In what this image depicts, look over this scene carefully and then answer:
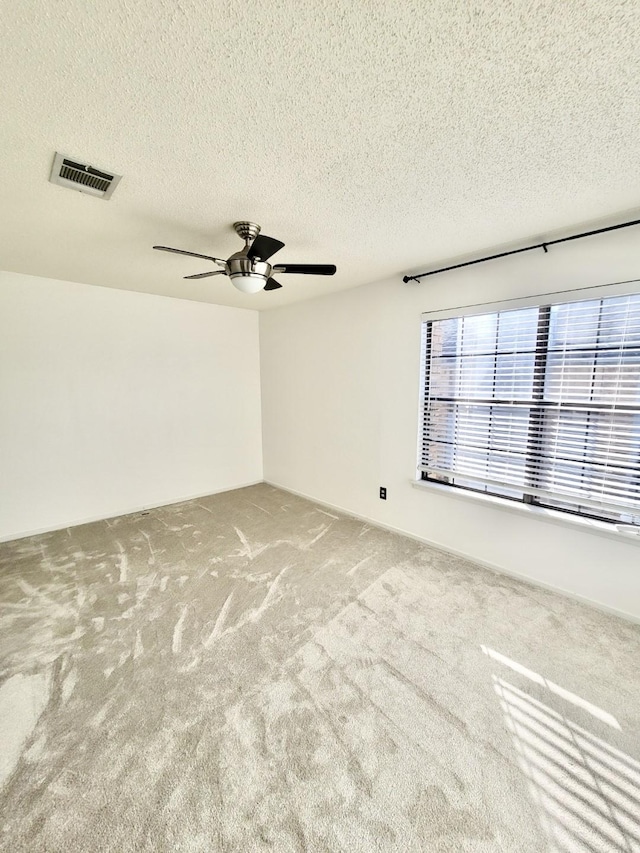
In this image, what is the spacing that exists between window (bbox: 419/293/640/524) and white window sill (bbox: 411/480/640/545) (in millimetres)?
69

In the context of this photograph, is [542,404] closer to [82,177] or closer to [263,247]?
[263,247]

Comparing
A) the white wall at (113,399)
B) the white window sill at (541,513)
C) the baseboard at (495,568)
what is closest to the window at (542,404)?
the white window sill at (541,513)

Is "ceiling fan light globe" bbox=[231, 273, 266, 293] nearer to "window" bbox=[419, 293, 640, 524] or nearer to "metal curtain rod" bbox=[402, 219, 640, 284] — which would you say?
"metal curtain rod" bbox=[402, 219, 640, 284]

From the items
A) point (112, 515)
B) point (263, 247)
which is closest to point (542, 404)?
point (263, 247)

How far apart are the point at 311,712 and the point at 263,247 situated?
7.80ft

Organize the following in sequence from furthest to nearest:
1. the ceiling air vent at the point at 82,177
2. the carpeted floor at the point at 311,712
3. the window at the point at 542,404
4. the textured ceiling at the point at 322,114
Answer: the window at the point at 542,404
the ceiling air vent at the point at 82,177
the carpeted floor at the point at 311,712
the textured ceiling at the point at 322,114

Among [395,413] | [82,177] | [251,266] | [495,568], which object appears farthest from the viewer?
[395,413]

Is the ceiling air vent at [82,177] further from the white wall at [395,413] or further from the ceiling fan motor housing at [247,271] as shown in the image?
the white wall at [395,413]

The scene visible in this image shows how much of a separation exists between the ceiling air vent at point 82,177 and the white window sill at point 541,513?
3007mm

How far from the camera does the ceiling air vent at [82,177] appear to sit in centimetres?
151

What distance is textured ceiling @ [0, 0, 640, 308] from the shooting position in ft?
2.99

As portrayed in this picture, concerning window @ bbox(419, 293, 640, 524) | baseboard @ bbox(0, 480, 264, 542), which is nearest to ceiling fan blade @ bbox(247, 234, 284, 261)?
window @ bbox(419, 293, 640, 524)

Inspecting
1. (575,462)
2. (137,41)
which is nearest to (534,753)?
(575,462)

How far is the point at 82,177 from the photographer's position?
1.60 meters
